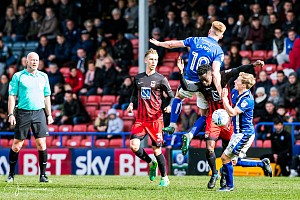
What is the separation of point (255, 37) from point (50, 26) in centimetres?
737

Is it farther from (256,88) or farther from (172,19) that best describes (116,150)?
(172,19)

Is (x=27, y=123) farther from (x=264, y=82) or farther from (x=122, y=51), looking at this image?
(x=122, y=51)

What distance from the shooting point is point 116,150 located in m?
23.2

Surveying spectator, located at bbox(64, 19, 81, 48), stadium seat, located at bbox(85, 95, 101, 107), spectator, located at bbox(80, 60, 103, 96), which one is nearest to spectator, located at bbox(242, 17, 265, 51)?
spectator, located at bbox(80, 60, 103, 96)

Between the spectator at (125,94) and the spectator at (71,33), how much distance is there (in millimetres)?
3734

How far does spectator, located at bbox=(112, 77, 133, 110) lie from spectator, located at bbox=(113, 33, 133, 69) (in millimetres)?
1542

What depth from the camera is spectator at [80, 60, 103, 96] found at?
26.8 meters

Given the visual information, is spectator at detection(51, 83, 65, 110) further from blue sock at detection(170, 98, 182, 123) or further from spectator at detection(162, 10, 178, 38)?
blue sock at detection(170, 98, 182, 123)

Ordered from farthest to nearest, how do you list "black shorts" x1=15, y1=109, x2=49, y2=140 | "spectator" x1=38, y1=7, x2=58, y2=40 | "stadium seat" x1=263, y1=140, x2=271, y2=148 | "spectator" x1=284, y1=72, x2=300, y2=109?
"spectator" x1=38, y1=7, x2=58, y2=40, "spectator" x1=284, y1=72, x2=300, y2=109, "stadium seat" x1=263, y1=140, x2=271, y2=148, "black shorts" x1=15, y1=109, x2=49, y2=140

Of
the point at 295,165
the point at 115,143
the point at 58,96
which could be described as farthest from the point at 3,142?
the point at 295,165

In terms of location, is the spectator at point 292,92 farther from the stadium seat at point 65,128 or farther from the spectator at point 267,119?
the stadium seat at point 65,128

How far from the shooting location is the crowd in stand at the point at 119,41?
24.2 m

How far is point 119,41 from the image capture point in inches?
1072

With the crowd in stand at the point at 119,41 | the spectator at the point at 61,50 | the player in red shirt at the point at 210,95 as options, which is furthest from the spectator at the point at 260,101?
the player in red shirt at the point at 210,95
